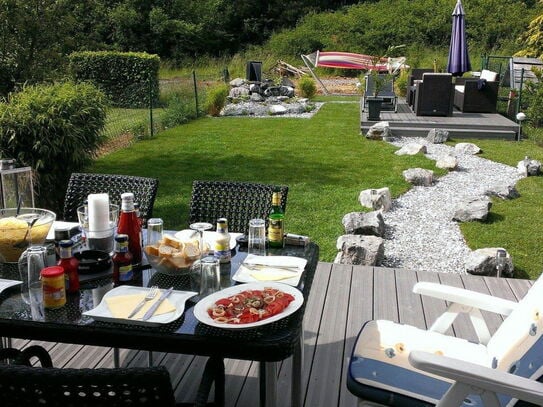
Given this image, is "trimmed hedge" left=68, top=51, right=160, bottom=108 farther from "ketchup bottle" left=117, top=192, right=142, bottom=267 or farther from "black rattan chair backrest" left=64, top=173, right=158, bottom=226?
"ketchup bottle" left=117, top=192, right=142, bottom=267

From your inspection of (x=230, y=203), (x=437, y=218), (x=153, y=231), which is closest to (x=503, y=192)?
(x=437, y=218)

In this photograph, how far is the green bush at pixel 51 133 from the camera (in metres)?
4.80

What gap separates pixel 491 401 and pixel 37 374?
3.98ft

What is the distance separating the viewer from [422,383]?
73.2 inches

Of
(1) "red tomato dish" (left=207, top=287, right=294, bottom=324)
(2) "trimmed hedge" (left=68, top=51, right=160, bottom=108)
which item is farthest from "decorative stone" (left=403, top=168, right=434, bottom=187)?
(2) "trimmed hedge" (left=68, top=51, right=160, bottom=108)

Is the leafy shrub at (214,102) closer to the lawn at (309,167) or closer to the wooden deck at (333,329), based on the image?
the lawn at (309,167)

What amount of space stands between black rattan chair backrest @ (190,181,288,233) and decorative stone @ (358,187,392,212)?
2.74 m

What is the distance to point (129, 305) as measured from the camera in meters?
1.71

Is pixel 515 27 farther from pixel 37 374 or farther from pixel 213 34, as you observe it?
pixel 37 374

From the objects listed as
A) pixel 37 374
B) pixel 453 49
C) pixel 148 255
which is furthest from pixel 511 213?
pixel 453 49

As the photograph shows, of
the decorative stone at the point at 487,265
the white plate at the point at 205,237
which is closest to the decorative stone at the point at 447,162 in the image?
the decorative stone at the point at 487,265

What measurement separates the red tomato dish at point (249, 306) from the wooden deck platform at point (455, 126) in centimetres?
814

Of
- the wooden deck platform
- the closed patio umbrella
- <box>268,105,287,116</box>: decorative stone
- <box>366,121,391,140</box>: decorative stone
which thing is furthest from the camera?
<box>268,105,287,116</box>: decorative stone

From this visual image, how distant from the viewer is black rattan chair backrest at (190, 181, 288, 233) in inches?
112
